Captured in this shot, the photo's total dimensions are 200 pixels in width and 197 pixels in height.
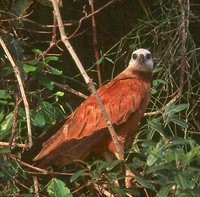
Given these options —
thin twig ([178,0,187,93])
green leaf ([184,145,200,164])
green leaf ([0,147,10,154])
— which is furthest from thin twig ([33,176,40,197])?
thin twig ([178,0,187,93])

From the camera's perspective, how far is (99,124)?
3.71m

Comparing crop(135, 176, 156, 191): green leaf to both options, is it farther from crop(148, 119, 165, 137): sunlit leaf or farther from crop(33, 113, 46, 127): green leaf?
crop(33, 113, 46, 127): green leaf

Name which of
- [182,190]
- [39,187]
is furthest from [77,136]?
[182,190]

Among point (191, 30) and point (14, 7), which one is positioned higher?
point (14, 7)

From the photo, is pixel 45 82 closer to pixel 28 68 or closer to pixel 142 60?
pixel 28 68

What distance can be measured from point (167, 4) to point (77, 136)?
1244mm

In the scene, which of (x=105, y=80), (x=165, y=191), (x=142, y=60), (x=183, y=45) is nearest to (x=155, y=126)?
(x=165, y=191)

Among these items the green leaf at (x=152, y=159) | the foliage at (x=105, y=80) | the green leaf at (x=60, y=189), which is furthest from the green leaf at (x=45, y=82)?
the green leaf at (x=152, y=159)

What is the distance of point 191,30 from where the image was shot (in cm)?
468

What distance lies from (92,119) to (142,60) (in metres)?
0.63

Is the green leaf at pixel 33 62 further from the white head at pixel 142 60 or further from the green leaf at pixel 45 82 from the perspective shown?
the white head at pixel 142 60

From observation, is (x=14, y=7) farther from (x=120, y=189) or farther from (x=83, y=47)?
(x=120, y=189)

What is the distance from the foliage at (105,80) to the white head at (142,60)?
56mm

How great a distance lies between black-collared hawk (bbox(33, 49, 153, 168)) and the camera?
11.5 feet
